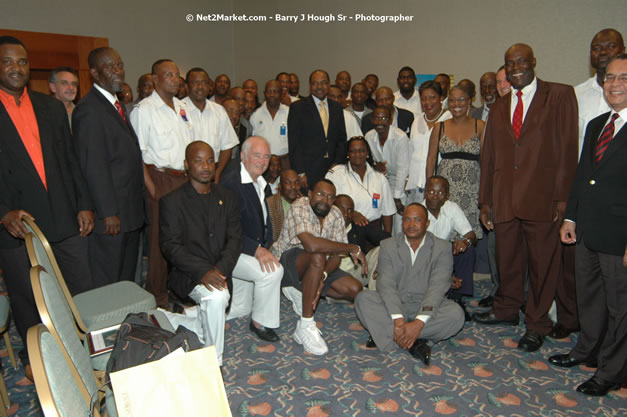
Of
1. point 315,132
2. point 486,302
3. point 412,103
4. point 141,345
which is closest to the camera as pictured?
point 141,345

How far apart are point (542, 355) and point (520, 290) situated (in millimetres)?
518

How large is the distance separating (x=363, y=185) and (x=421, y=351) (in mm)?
1695

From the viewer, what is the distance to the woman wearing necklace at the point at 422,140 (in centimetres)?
428

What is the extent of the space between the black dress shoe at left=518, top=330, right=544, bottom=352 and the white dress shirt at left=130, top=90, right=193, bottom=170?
9.22ft

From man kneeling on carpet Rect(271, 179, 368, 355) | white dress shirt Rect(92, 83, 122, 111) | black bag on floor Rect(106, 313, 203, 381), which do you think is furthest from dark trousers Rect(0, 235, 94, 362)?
man kneeling on carpet Rect(271, 179, 368, 355)

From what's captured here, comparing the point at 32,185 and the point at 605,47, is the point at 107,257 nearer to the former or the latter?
the point at 32,185

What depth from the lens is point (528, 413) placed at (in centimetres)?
252

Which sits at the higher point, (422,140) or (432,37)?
(432,37)

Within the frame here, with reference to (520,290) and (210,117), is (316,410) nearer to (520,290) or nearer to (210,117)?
(520,290)

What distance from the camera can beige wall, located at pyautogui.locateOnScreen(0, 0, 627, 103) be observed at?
5.99 metres

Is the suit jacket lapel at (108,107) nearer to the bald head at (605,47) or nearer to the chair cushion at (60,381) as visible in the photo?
the chair cushion at (60,381)

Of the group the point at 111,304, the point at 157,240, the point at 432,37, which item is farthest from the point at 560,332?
the point at 432,37

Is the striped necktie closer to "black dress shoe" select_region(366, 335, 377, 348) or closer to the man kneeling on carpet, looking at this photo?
the man kneeling on carpet

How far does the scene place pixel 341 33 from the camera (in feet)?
28.5
